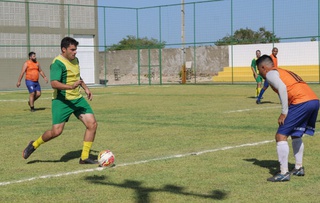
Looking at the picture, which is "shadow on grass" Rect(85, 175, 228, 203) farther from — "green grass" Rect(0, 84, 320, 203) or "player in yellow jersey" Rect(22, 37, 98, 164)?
"player in yellow jersey" Rect(22, 37, 98, 164)

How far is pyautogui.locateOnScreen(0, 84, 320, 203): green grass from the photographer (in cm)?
696

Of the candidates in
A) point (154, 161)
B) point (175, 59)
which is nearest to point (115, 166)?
point (154, 161)

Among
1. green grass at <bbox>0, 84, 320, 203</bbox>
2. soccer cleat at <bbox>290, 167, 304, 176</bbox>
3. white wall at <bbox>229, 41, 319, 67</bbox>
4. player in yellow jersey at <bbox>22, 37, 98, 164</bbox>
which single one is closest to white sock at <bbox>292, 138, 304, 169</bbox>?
soccer cleat at <bbox>290, 167, 304, 176</bbox>

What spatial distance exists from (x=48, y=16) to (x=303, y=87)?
37.2 meters

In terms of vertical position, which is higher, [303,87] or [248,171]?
[303,87]

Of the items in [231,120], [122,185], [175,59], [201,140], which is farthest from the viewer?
[175,59]

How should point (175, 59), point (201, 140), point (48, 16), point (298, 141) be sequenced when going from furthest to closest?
point (175, 59), point (48, 16), point (201, 140), point (298, 141)

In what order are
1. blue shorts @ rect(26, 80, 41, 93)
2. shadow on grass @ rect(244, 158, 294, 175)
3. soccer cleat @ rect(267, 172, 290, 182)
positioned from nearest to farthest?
soccer cleat @ rect(267, 172, 290, 182) < shadow on grass @ rect(244, 158, 294, 175) < blue shorts @ rect(26, 80, 41, 93)

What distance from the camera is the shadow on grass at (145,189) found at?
265 inches

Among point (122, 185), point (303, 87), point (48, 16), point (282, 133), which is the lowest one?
point (122, 185)

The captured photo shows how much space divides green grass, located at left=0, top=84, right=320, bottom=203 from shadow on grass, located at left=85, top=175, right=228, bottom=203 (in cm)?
1

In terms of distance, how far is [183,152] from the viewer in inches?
396

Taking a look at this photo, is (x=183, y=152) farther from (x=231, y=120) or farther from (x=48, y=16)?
(x=48, y=16)

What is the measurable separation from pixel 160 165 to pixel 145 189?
164 centimetres
